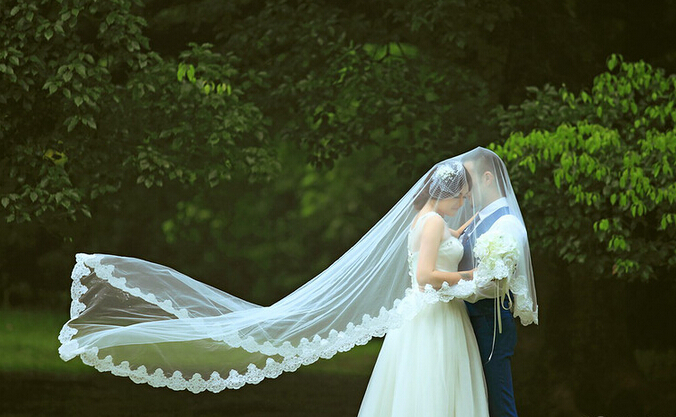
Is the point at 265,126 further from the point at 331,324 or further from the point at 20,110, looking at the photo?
the point at 331,324

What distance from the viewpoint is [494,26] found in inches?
219

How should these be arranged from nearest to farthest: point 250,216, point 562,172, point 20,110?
point 562,172 < point 20,110 < point 250,216

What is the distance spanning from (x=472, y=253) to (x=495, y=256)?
0.21m

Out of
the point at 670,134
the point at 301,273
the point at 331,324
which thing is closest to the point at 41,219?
the point at 301,273

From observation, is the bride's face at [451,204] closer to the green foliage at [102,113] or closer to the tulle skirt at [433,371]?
the tulle skirt at [433,371]

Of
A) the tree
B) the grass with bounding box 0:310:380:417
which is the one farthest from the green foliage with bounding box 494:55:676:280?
the grass with bounding box 0:310:380:417

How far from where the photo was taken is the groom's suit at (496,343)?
292 cm

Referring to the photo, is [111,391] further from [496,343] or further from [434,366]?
[496,343]

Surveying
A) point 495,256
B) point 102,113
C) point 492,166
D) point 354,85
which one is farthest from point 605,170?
point 102,113

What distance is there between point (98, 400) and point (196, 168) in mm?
1699

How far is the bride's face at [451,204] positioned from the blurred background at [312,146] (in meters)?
2.10

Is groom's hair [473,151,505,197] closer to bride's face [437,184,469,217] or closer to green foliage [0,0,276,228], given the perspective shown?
bride's face [437,184,469,217]

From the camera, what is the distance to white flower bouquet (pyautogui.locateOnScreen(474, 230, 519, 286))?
2787mm

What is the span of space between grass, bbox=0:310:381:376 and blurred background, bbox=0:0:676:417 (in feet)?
0.03
